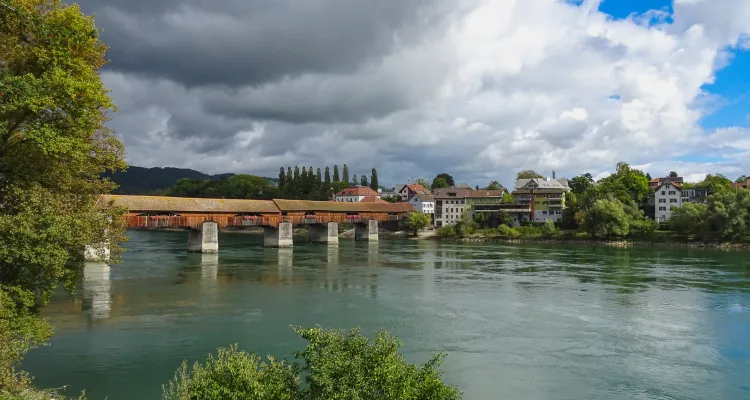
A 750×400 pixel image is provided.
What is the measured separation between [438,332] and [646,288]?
49.1ft

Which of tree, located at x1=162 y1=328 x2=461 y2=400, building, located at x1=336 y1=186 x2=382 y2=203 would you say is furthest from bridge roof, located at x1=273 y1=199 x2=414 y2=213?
tree, located at x1=162 y1=328 x2=461 y2=400

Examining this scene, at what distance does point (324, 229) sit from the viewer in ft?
201

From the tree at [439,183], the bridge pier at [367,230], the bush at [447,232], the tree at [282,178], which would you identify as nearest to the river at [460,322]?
the bridge pier at [367,230]

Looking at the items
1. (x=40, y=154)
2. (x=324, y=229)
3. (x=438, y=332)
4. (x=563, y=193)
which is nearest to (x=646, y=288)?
(x=438, y=332)

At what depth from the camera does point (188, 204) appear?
4500 cm

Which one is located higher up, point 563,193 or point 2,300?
point 563,193

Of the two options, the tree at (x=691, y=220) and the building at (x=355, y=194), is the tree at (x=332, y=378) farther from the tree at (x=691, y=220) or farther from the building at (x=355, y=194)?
the building at (x=355, y=194)

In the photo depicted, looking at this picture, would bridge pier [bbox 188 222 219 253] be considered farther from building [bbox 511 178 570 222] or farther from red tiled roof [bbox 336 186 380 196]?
red tiled roof [bbox 336 186 380 196]

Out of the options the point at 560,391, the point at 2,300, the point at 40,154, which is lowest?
the point at 560,391

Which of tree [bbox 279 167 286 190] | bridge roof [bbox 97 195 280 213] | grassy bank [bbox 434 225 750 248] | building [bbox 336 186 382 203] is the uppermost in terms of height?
tree [bbox 279 167 286 190]

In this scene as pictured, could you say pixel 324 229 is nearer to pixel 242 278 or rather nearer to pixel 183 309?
pixel 242 278

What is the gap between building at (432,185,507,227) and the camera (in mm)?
79475

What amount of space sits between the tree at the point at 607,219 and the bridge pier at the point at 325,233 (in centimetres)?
2944

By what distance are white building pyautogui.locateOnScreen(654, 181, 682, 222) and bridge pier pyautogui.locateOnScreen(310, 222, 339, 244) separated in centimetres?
4255
